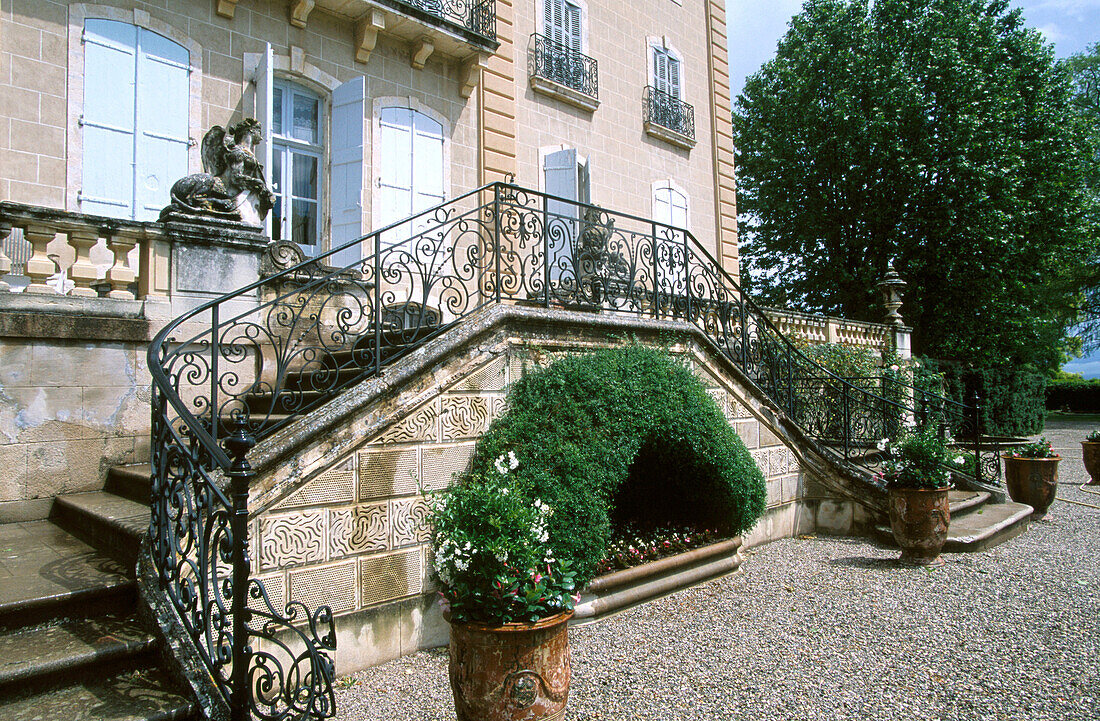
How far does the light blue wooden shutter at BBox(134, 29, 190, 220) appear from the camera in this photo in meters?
6.76

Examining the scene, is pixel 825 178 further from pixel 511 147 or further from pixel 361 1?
pixel 361 1

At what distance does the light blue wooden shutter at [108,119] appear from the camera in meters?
6.48

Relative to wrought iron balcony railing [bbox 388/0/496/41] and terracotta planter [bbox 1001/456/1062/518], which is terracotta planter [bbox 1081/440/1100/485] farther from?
wrought iron balcony railing [bbox 388/0/496/41]

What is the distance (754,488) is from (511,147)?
6534 millimetres

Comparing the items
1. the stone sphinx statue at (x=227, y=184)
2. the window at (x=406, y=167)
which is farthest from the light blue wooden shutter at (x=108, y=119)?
the window at (x=406, y=167)

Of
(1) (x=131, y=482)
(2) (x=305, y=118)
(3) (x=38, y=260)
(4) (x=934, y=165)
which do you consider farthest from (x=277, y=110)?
(4) (x=934, y=165)

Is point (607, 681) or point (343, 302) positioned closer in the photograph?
point (607, 681)

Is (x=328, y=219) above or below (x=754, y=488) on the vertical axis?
above

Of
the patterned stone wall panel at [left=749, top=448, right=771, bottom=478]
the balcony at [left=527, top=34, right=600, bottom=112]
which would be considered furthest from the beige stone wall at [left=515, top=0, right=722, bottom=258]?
the patterned stone wall panel at [left=749, top=448, right=771, bottom=478]

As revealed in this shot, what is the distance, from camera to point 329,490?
4156 millimetres

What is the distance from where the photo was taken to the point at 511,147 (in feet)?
33.7

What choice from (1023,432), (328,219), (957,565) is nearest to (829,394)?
(957,565)

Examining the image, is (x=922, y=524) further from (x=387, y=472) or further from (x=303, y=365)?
(x=303, y=365)

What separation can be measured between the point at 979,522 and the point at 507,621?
6684 mm
